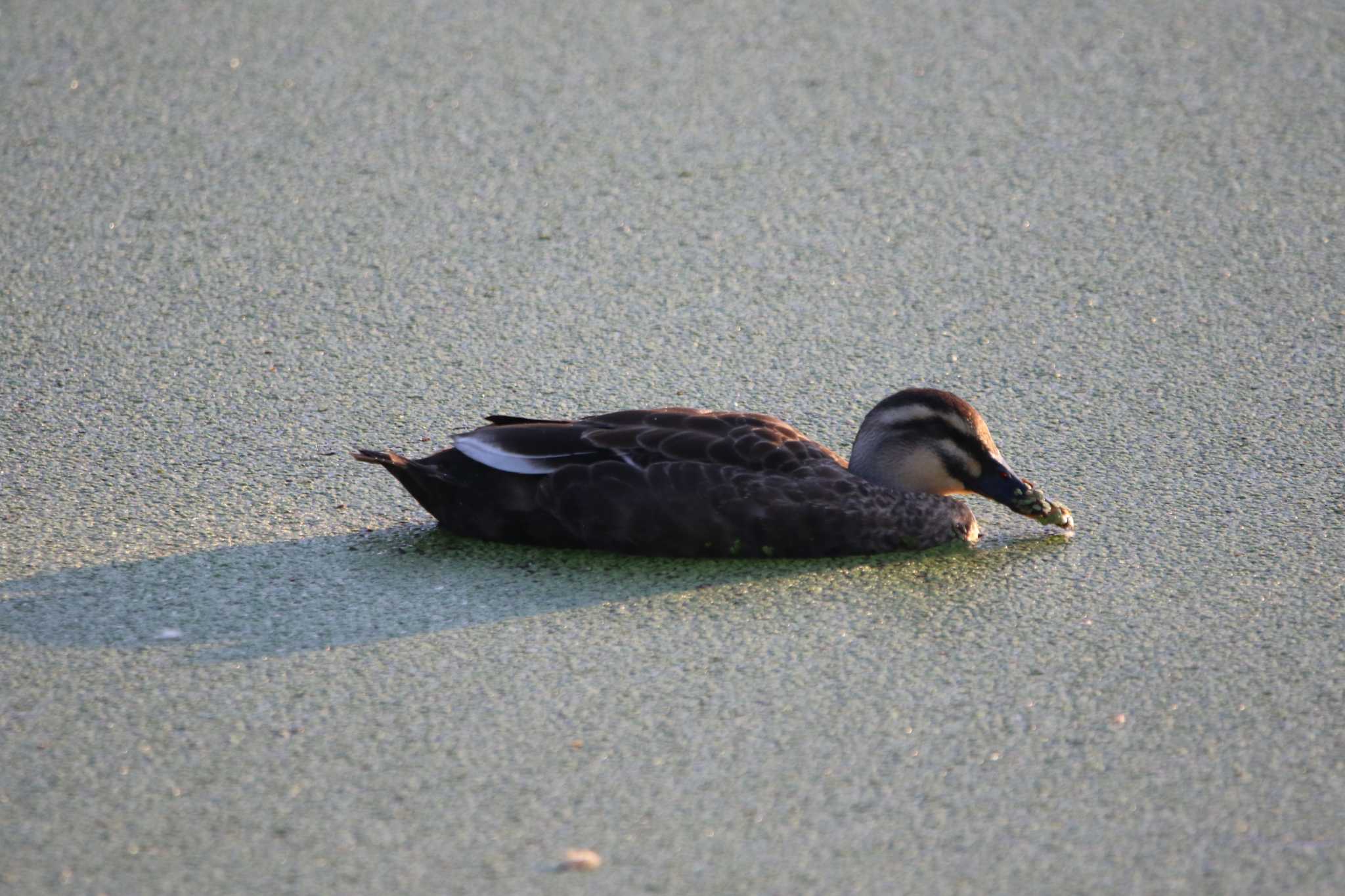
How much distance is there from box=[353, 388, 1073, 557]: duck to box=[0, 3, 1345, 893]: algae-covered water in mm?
55

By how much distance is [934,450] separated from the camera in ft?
9.79

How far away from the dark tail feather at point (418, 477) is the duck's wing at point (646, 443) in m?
0.08

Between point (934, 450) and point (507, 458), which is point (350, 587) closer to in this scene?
point (507, 458)

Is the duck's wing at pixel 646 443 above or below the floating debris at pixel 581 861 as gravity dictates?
above

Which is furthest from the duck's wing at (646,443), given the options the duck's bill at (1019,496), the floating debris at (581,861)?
the floating debris at (581,861)

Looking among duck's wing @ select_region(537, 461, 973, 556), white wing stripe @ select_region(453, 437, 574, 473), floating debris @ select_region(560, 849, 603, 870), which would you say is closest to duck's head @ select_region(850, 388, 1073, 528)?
duck's wing @ select_region(537, 461, 973, 556)

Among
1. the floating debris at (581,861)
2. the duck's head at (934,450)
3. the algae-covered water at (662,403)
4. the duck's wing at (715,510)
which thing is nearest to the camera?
the floating debris at (581,861)

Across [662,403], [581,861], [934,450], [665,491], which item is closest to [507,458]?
[665,491]

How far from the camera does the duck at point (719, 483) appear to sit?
285 centimetres

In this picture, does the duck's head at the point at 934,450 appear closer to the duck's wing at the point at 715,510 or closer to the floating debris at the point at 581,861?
the duck's wing at the point at 715,510

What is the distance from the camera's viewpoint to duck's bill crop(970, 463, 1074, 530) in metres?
2.92

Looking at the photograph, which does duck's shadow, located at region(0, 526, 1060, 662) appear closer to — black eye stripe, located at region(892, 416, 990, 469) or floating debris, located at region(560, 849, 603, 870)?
black eye stripe, located at region(892, 416, 990, 469)

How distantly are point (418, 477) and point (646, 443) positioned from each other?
0.43 m

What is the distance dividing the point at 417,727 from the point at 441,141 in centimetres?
269
